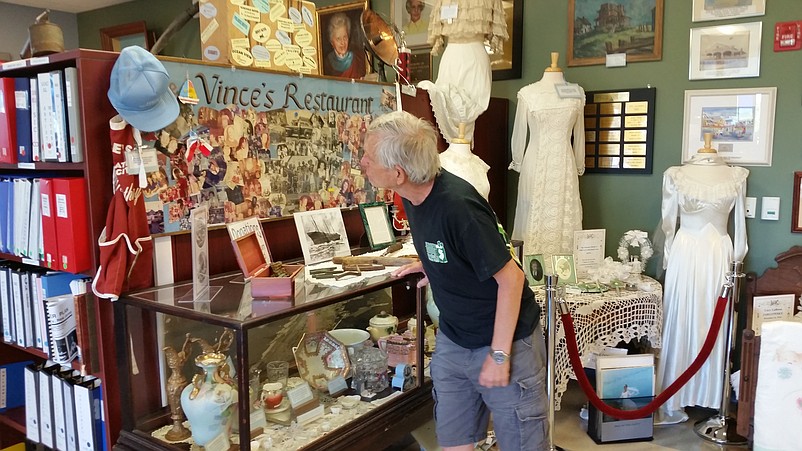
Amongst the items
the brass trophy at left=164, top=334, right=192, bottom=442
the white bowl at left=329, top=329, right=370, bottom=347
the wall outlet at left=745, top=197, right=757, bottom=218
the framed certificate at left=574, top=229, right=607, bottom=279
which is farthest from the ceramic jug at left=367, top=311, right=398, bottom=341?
the wall outlet at left=745, top=197, right=757, bottom=218

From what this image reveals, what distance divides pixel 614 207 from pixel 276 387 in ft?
7.52

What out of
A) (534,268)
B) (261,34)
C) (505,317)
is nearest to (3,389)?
(261,34)

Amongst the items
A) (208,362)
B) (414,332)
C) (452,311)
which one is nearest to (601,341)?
(414,332)

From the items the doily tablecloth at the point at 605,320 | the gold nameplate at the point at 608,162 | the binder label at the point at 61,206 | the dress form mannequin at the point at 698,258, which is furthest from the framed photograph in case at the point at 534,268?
the binder label at the point at 61,206

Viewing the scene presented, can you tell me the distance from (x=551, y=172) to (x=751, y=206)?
1.01 m

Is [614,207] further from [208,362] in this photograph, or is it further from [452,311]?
[208,362]

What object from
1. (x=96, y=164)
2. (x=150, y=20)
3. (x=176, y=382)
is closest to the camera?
(x=96, y=164)

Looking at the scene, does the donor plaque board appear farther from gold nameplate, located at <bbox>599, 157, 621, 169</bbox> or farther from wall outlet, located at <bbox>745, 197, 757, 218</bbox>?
wall outlet, located at <bbox>745, 197, 757, 218</bbox>

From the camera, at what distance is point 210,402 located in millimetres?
1847

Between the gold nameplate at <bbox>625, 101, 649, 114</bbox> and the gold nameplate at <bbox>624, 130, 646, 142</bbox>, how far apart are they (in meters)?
0.11

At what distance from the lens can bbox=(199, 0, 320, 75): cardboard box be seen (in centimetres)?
223

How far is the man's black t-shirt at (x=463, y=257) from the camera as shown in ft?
5.26

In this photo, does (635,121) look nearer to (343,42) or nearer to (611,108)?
(611,108)

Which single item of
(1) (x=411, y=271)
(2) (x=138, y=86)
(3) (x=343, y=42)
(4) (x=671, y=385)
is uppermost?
(3) (x=343, y=42)
